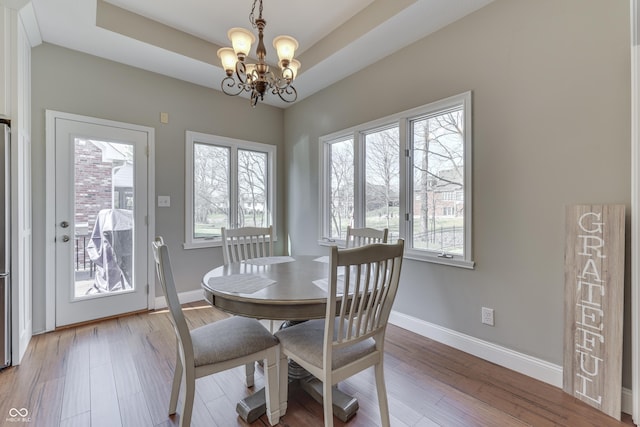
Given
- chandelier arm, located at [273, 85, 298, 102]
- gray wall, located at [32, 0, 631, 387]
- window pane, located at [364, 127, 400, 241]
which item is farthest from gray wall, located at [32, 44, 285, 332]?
window pane, located at [364, 127, 400, 241]

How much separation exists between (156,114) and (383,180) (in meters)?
2.67

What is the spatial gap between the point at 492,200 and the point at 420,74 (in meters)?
1.32

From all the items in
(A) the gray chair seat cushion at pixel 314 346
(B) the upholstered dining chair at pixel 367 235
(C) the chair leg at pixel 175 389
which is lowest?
(C) the chair leg at pixel 175 389

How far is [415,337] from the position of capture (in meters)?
2.62

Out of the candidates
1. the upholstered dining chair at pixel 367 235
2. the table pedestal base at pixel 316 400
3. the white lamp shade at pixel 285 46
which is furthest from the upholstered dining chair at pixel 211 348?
the white lamp shade at pixel 285 46

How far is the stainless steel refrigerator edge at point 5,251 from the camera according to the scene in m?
2.05

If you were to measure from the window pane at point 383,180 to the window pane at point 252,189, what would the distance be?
66.0 inches

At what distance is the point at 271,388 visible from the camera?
153cm

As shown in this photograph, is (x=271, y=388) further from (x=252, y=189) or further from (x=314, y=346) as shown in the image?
(x=252, y=189)

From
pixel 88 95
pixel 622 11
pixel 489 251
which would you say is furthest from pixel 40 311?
pixel 622 11

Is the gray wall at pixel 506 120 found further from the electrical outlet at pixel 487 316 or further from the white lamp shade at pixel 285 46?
the white lamp shade at pixel 285 46

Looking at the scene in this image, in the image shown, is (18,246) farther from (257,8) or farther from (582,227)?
(582,227)

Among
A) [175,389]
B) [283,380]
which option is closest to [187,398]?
[175,389]

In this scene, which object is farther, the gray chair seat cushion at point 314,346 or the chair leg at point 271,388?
the chair leg at point 271,388
